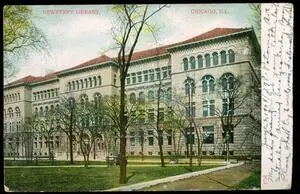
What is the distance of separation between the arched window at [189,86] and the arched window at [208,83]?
4 centimetres

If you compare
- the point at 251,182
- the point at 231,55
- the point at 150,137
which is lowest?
the point at 251,182

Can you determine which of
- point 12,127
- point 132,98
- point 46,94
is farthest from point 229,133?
point 12,127

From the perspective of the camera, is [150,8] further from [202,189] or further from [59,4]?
[202,189]

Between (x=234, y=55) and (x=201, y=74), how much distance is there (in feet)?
0.50

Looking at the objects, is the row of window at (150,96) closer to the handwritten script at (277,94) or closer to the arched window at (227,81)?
the arched window at (227,81)

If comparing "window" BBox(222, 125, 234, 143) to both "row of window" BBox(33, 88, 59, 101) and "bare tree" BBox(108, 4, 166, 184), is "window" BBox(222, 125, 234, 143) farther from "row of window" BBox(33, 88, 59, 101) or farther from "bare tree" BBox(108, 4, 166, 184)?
"row of window" BBox(33, 88, 59, 101)

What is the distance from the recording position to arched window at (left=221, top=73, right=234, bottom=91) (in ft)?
6.58

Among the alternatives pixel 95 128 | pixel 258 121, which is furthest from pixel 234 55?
pixel 95 128

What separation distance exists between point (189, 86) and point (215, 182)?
0.40 m

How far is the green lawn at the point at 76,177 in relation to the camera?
200 cm

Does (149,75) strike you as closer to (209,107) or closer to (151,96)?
(151,96)

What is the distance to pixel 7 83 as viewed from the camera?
1.99 meters

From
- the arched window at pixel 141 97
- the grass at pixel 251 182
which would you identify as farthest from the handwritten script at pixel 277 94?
the arched window at pixel 141 97

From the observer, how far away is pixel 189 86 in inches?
79.2
